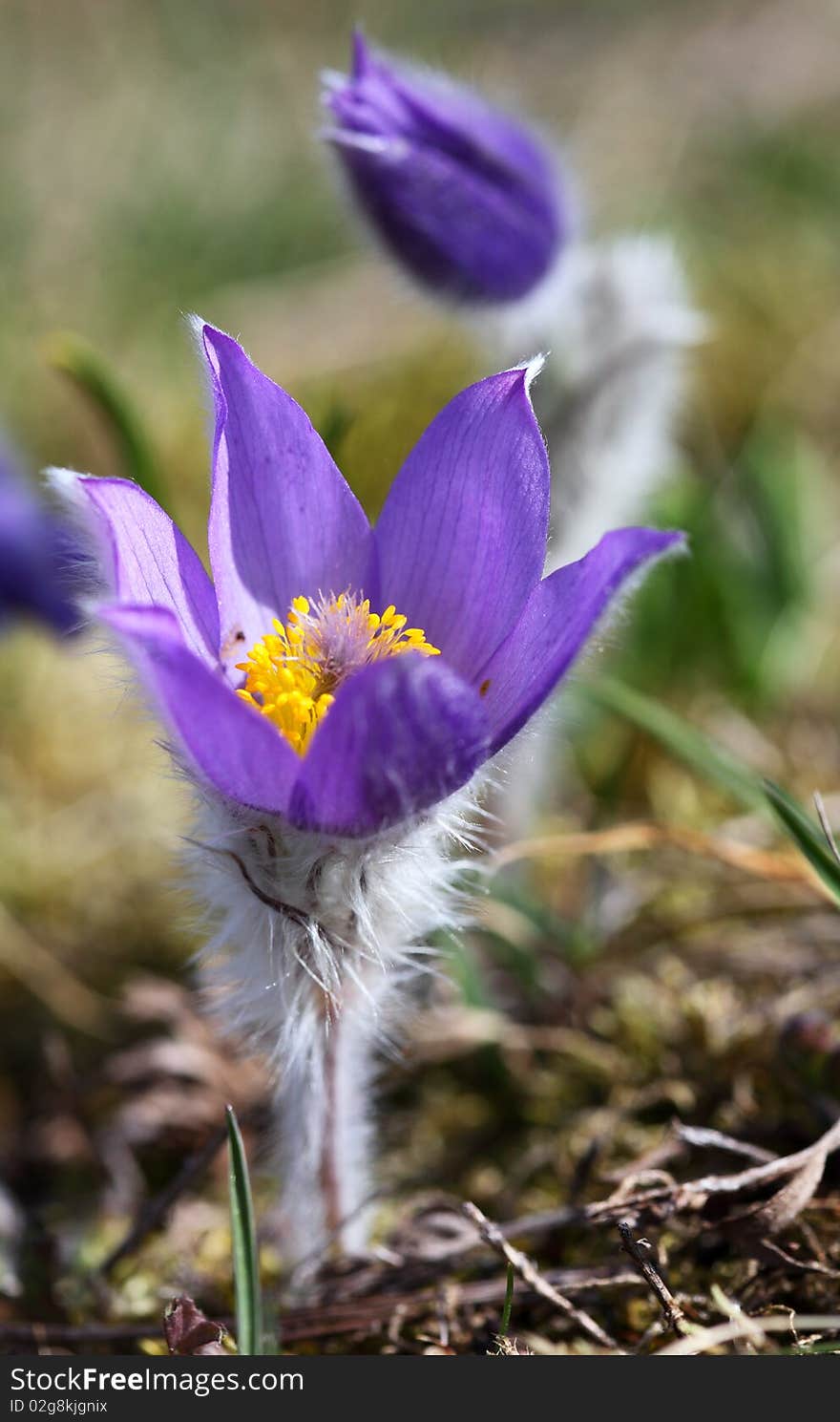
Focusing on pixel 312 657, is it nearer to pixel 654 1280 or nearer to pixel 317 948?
Result: pixel 317 948

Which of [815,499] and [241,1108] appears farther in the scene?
[815,499]

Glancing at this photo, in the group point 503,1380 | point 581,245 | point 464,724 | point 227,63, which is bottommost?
point 503,1380

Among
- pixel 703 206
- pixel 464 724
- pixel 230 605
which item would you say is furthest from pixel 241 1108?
pixel 703 206

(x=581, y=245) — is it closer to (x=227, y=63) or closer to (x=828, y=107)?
(x=828, y=107)

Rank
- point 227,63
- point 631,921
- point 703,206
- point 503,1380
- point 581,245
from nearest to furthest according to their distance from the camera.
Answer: point 503,1380 < point 631,921 < point 581,245 < point 703,206 < point 227,63

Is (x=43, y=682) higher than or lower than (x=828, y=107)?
lower

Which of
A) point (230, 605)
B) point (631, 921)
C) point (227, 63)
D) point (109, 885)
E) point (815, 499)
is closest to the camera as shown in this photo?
point (230, 605)

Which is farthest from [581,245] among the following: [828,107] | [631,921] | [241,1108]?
[828,107]

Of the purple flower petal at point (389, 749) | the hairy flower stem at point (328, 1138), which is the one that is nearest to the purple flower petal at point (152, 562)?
the purple flower petal at point (389, 749)
